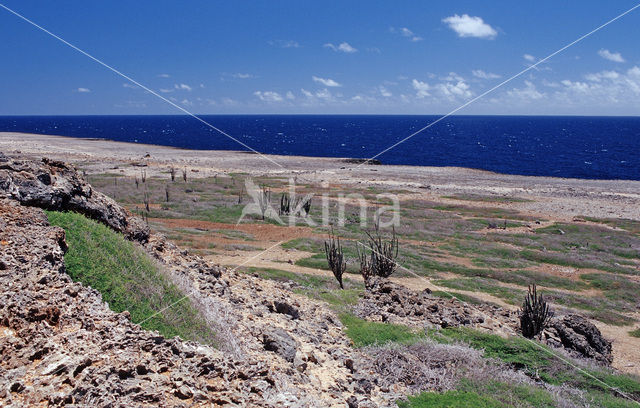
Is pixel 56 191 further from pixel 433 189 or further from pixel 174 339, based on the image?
pixel 433 189

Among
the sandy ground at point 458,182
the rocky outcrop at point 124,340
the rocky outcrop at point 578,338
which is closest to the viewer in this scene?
the rocky outcrop at point 124,340

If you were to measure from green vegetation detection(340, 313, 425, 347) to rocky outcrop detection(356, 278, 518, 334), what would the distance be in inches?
26.0

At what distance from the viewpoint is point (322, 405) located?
5883mm

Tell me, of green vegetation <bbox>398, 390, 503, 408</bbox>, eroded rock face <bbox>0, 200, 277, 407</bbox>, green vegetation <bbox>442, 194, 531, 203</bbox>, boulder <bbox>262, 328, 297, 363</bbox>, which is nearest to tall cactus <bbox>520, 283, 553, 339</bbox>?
green vegetation <bbox>398, 390, 503, 408</bbox>

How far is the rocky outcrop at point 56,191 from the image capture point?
799 cm

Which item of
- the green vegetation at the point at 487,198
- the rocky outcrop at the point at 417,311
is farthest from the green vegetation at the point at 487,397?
the green vegetation at the point at 487,198

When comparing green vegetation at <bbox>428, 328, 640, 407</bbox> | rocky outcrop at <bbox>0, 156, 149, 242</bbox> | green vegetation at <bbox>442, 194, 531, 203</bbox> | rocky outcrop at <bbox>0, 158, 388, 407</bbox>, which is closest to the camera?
rocky outcrop at <bbox>0, 158, 388, 407</bbox>

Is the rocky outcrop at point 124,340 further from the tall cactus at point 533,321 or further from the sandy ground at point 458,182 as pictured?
the sandy ground at point 458,182

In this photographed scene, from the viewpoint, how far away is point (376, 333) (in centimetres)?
931

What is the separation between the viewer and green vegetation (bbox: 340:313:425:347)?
29.6 feet

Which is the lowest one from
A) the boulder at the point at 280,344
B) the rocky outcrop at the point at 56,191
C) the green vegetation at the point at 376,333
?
the green vegetation at the point at 376,333

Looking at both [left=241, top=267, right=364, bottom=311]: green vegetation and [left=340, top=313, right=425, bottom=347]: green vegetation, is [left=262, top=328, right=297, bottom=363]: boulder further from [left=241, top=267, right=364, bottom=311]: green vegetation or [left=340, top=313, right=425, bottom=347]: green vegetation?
[left=241, top=267, right=364, bottom=311]: green vegetation

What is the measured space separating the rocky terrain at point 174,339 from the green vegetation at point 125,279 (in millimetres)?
336

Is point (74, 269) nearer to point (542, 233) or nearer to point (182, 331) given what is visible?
point (182, 331)
